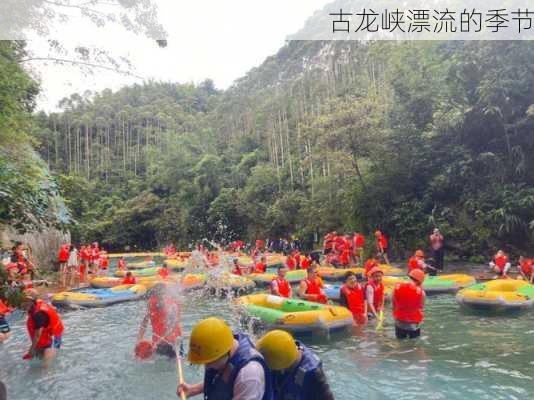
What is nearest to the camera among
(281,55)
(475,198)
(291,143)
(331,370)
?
(331,370)

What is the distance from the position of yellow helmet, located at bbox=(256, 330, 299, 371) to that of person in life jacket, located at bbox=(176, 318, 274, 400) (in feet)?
0.25

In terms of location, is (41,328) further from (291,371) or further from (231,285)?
(231,285)

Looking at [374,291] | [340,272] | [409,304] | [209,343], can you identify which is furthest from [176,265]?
[209,343]

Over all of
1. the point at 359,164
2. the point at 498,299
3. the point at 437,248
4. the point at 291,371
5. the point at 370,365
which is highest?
the point at 359,164

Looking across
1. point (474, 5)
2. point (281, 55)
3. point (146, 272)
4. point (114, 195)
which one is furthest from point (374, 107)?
→ point (281, 55)

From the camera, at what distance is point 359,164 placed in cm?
2194

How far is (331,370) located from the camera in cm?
644

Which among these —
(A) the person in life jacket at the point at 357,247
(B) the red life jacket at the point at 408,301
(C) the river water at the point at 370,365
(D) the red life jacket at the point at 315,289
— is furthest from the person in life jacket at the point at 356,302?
(A) the person in life jacket at the point at 357,247

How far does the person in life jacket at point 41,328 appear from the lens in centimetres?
610

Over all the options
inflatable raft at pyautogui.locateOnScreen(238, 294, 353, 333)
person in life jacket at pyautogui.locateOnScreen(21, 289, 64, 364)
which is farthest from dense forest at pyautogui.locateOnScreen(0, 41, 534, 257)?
inflatable raft at pyautogui.locateOnScreen(238, 294, 353, 333)

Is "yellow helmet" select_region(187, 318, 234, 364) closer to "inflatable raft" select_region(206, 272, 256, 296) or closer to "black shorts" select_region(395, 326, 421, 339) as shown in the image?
"black shorts" select_region(395, 326, 421, 339)

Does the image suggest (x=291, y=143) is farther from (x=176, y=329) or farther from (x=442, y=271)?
(x=176, y=329)

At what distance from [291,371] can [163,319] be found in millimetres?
4113

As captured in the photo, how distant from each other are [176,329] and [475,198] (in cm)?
1356
